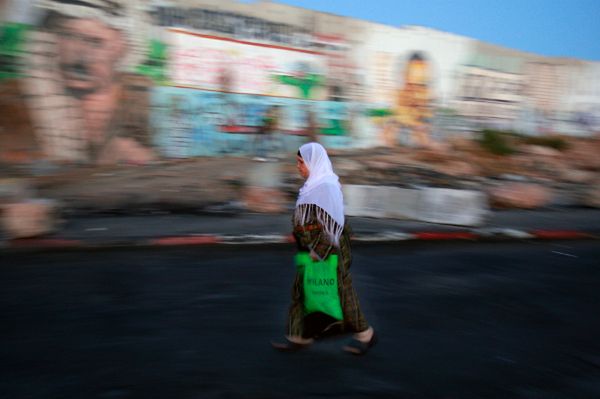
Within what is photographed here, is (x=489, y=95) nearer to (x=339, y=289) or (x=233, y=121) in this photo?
(x=233, y=121)

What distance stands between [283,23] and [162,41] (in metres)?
3.24

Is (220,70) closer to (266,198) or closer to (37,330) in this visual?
(266,198)

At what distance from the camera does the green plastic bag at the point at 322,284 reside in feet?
11.5

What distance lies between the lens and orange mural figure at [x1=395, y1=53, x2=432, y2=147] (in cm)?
1652

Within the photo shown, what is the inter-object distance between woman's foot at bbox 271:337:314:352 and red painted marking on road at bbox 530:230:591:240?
18.5 ft

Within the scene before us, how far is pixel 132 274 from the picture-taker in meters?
Answer: 5.57

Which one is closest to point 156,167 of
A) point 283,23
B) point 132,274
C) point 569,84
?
point 283,23

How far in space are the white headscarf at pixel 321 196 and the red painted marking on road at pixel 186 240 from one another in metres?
3.58

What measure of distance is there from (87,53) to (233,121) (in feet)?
11.6

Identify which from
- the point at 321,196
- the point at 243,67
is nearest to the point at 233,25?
the point at 243,67

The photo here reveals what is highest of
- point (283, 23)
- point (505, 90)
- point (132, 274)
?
point (283, 23)

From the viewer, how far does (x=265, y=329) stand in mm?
4160

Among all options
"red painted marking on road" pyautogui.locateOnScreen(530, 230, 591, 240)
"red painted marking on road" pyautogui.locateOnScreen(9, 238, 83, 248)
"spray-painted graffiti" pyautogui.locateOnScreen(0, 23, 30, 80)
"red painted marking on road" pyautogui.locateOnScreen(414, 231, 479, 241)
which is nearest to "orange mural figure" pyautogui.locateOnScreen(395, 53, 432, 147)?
"red painted marking on road" pyautogui.locateOnScreen(530, 230, 591, 240)

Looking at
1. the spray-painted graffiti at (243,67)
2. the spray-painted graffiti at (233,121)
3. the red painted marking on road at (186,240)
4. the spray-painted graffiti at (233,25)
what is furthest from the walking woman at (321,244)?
the spray-painted graffiti at (233,25)
